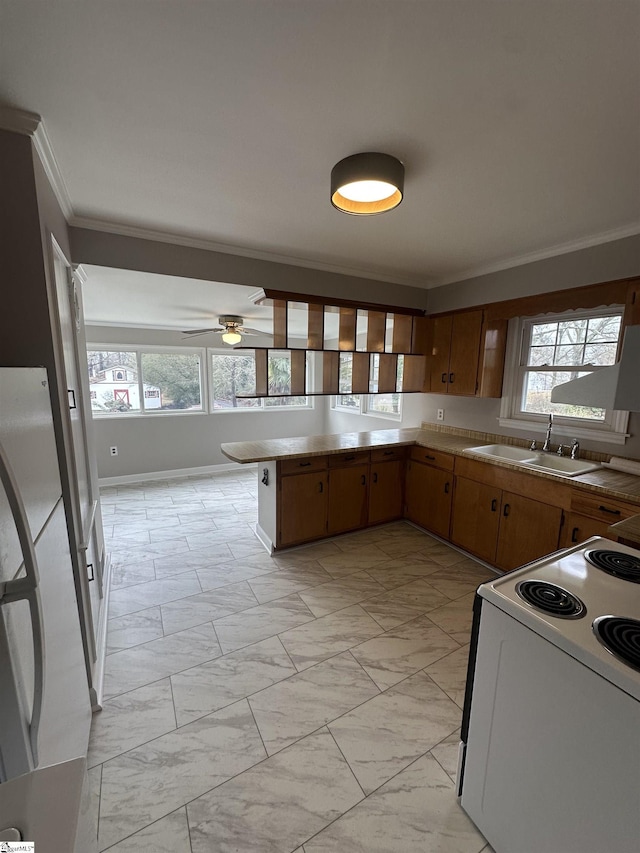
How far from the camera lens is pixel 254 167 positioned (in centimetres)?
168

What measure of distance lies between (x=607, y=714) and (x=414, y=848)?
0.91 m

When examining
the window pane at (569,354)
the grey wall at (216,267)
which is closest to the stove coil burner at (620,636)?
the window pane at (569,354)

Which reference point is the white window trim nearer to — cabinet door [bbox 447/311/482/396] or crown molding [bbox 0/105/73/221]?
cabinet door [bbox 447/311/482/396]

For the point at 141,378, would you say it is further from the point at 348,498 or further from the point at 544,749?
the point at 544,749

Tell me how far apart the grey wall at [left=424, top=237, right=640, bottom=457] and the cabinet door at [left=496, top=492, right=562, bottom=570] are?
0.70 metres

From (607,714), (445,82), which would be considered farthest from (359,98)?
(607,714)

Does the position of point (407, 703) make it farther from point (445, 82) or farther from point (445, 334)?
point (445, 334)

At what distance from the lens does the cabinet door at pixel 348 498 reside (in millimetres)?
3385

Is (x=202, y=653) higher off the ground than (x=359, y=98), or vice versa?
(x=359, y=98)

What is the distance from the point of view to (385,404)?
5.34m

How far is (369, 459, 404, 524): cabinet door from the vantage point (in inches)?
143

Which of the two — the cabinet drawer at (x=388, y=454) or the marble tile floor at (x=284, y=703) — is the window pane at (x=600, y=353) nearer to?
the cabinet drawer at (x=388, y=454)

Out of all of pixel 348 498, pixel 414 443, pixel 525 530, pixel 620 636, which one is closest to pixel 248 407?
pixel 348 498

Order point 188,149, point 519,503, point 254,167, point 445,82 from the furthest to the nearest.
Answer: point 519,503, point 254,167, point 188,149, point 445,82
